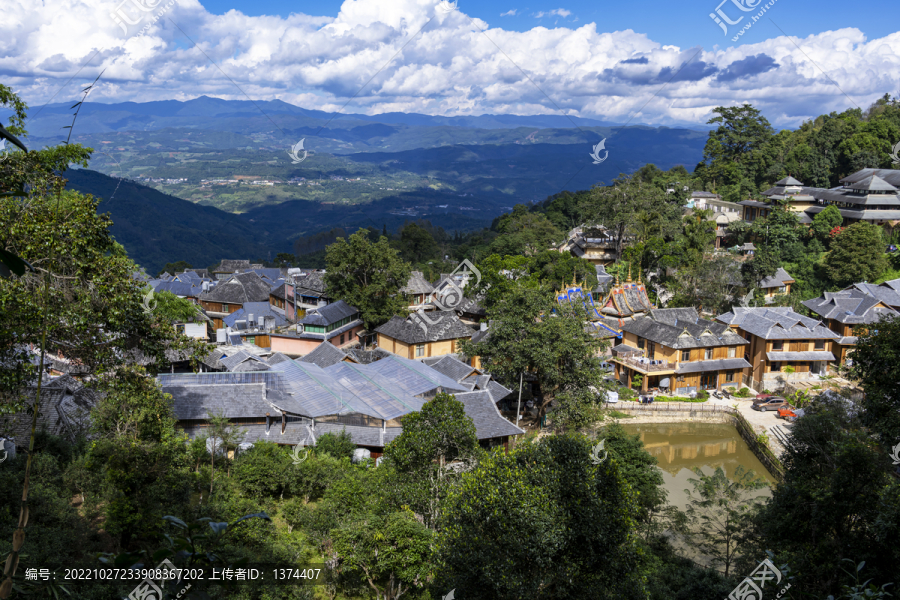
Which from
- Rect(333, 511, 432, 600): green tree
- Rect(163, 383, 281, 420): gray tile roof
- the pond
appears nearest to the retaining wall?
the pond

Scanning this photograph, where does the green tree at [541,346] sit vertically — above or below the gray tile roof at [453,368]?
above

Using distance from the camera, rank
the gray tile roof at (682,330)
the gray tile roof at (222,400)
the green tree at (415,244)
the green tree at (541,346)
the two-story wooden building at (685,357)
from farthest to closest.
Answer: the green tree at (415,244)
the gray tile roof at (682,330)
the two-story wooden building at (685,357)
the green tree at (541,346)
the gray tile roof at (222,400)

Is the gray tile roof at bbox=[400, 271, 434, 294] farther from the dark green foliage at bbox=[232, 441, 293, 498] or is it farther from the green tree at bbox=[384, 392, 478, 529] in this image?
the green tree at bbox=[384, 392, 478, 529]

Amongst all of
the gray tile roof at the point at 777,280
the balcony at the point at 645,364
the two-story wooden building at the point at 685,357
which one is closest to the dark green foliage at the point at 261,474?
the balcony at the point at 645,364

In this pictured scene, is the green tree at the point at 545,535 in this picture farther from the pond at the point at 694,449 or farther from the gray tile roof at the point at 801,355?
the gray tile roof at the point at 801,355

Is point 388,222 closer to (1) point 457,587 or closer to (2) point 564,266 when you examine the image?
(2) point 564,266

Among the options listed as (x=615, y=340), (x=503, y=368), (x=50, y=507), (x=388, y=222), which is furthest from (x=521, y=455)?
(x=388, y=222)
